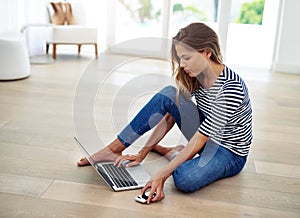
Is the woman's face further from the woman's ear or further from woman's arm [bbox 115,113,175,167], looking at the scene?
woman's arm [bbox 115,113,175,167]

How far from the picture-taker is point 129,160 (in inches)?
82.4

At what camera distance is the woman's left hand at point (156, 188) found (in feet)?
5.68

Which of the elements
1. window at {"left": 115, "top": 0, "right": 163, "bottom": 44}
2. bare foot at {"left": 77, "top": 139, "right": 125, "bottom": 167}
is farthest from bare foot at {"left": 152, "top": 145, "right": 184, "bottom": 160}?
window at {"left": 115, "top": 0, "right": 163, "bottom": 44}

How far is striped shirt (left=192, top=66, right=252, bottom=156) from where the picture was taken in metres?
1.75

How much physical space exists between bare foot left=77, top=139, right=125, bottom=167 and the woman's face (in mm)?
546

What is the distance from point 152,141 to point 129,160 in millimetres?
180

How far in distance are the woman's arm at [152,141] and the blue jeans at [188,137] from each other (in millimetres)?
39

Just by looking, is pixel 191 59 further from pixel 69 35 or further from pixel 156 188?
pixel 69 35

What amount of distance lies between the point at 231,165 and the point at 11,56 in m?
2.45

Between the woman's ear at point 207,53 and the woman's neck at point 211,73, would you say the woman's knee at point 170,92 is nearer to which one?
the woman's neck at point 211,73

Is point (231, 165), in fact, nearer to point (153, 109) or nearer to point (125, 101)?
point (153, 109)

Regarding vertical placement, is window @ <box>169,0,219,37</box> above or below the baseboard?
above

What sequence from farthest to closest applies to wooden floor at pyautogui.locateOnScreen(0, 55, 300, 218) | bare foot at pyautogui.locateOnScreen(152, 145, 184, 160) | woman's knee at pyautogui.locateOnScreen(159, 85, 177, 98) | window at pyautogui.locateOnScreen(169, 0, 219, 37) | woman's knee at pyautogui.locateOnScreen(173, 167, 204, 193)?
window at pyautogui.locateOnScreen(169, 0, 219, 37), bare foot at pyautogui.locateOnScreen(152, 145, 184, 160), woman's knee at pyautogui.locateOnScreen(159, 85, 177, 98), woman's knee at pyautogui.locateOnScreen(173, 167, 204, 193), wooden floor at pyautogui.locateOnScreen(0, 55, 300, 218)

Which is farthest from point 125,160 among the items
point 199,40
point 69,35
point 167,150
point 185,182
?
point 69,35
